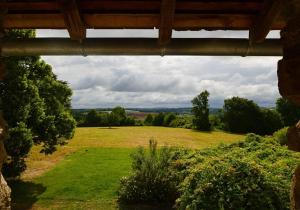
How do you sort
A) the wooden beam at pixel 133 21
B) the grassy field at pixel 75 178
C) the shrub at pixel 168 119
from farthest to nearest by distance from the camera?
the shrub at pixel 168 119 < the grassy field at pixel 75 178 < the wooden beam at pixel 133 21

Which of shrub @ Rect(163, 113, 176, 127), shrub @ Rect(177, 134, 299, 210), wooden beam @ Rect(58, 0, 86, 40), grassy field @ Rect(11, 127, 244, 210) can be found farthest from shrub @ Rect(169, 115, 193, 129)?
wooden beam @ Rect(58, 0, 86, 40)

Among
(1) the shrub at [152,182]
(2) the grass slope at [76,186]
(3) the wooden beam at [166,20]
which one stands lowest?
(2) the grass slope at [76,186]

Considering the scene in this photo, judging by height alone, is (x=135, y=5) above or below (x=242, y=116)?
above

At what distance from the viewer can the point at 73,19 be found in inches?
173

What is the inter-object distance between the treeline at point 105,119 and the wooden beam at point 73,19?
224 ft

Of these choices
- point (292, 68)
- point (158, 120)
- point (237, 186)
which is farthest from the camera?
point (158, 120)

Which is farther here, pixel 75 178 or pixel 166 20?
pixel 75 178

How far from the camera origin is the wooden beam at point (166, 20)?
410 centimetres

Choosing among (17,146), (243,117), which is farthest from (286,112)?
(17,146)

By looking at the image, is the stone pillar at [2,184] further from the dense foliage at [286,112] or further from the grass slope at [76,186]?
the dense foliage at [286,112]

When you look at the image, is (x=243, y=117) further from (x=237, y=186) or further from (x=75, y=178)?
(x=237, y=186)

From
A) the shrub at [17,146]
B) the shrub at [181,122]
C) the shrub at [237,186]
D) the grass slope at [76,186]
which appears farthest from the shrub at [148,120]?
the shrub at [237,186]

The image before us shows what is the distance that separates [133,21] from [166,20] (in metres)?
0.54

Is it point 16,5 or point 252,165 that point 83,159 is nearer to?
point 252,165
